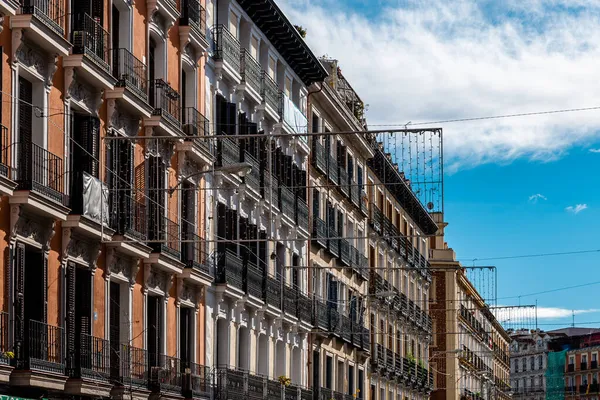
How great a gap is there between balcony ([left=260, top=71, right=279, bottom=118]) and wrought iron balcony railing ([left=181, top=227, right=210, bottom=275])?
9.22 metres

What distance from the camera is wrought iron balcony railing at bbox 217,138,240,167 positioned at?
4325cm

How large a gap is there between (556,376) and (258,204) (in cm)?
14936

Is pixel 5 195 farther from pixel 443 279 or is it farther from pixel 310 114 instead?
pixel 443 279

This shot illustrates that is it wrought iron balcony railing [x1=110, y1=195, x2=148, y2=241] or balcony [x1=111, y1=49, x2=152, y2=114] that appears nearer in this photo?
wrought iron balcony railing [x1=110, y1=195, x2=148, y2=241]

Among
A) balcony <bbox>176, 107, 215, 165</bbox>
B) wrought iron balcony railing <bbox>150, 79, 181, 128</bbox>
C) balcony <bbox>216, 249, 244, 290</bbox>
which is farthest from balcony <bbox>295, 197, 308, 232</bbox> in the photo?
wrought iron balcony railing <bbox>150, 79, 181, 128</bbox>

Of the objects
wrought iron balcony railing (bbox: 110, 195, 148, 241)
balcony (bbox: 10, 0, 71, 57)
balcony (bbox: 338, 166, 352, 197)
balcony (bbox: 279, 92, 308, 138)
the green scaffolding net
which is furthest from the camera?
the green scaffolding net

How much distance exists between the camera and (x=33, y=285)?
2950cm

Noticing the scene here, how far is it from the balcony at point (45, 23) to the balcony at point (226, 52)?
524 inches

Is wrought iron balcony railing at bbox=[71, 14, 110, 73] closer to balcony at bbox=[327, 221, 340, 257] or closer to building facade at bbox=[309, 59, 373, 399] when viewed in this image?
building facade at bbox=[309, 59, 373, 399]

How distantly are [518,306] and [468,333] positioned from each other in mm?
50062

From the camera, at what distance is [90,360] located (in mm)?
31375

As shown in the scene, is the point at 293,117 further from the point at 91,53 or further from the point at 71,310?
the point at 71,310

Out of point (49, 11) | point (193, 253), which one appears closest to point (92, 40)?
point (49, 11)

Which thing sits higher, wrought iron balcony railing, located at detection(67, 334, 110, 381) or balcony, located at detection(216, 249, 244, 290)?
balcony, located at detection(216, 249, 244, 290)
